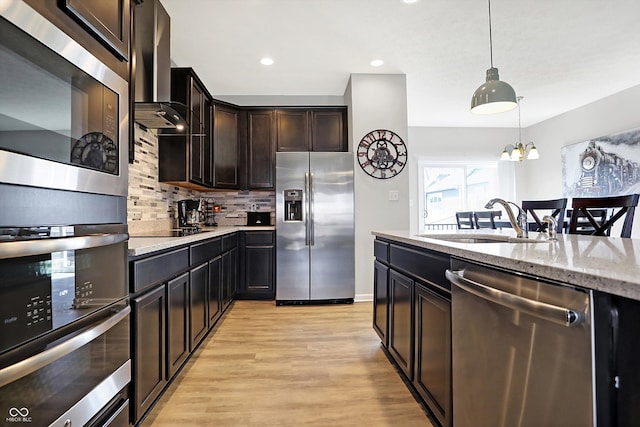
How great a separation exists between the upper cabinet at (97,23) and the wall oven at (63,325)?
0.59 meters

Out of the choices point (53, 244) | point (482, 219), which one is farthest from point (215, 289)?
point (482, 219)

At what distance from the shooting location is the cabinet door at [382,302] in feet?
7.65

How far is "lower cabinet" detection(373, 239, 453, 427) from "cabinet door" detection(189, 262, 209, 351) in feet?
4.34

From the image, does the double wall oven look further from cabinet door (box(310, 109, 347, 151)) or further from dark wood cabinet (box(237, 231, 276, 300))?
cabinet door (box(310, 109, 347, 151))

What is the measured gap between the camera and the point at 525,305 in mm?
857

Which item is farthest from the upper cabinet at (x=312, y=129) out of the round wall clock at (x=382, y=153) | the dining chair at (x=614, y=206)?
the dining chair at (x=614, y=206)

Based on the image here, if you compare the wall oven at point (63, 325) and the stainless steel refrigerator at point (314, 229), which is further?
the stainless steel refrigerator at point (314, 229)

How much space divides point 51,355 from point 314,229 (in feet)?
10.2

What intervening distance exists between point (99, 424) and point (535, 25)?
4110 mm

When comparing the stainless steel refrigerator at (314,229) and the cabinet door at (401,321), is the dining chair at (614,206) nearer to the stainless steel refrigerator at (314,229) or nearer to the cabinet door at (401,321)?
the cabinet door at (401,321)

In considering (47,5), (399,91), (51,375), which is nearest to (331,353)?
(51,375)

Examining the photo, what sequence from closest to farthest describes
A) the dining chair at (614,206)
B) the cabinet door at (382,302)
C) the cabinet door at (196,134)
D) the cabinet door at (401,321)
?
the cabinet door at (401,321) < the dining chair at (614,206) < the cabinet door at (382,302) < the cabinet door at (196,134)

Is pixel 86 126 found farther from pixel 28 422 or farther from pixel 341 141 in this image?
pixel 341 141

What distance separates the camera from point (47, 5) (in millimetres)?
925
